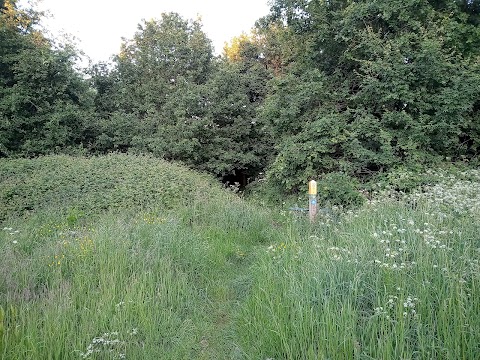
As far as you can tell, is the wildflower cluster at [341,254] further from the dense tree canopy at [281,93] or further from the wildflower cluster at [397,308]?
the dense tree canopy at [281,93]

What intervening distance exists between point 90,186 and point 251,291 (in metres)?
7.30

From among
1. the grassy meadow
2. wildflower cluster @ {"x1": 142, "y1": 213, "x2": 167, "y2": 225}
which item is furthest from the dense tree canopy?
wildflower cluster @ {"x1": 142, "y1": 213, "x2": 167, "y2": 225}

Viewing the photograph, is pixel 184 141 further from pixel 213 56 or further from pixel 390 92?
pixel 390 92

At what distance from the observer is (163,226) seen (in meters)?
5.52

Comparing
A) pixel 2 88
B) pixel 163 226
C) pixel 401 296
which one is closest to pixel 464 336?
pixel 401 296

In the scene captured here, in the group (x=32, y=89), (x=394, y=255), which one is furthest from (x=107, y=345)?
(x=32, y=89)

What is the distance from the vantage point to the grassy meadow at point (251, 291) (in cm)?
246

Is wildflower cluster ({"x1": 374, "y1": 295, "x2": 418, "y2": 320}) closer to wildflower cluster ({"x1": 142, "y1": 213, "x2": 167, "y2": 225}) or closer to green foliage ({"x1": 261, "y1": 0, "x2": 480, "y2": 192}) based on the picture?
wildflower cluster ({"x1": 142, "y1": 213, "x2": 167, "y2": 225})

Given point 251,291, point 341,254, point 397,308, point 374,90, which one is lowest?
point 251,291

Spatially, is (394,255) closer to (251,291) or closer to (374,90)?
(251,291)

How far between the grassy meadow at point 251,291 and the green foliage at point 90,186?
2.55m

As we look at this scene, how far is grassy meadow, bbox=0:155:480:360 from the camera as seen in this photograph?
8.07 feet

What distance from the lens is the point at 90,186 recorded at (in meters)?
9.52

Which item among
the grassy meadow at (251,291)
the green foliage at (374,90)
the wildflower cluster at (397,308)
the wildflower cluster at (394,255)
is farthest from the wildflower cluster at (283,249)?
the green foliage at (374,90)
